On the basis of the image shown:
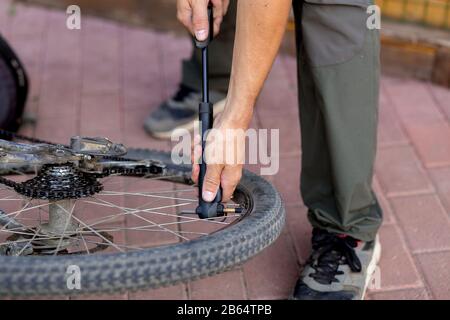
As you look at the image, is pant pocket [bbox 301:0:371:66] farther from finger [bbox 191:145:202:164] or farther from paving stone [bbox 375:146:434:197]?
paving stone [bbox 375:146:434:197]

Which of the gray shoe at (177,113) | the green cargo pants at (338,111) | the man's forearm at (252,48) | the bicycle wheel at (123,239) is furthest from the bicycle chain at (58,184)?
the gray shoe at (177,113)

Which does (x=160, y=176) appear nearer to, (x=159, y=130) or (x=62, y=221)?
(x=62, y=221)

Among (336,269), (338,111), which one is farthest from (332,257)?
(338,111)

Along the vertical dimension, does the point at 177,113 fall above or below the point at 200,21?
below

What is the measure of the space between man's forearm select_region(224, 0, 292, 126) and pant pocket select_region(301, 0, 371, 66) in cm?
18

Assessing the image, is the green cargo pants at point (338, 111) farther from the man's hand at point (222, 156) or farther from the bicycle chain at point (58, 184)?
the bicycle chain at point (58, 184)

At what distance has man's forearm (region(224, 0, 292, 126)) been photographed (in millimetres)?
1760

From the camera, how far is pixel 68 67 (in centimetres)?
359

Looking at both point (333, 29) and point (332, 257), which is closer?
point (333, 29)

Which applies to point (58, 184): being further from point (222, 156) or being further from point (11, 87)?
point (11, 87)

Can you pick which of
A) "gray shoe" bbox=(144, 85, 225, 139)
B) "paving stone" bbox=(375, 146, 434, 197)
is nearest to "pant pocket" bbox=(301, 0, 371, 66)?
"paving stone" bbox=(375, 146, 434, 197)

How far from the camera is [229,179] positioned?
1.82 m

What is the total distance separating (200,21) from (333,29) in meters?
0.34
